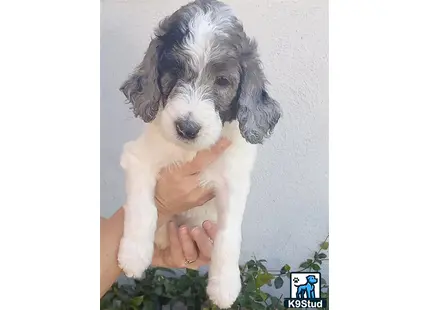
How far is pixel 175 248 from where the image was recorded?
1798 millimetres

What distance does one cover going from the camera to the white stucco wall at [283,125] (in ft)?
5.89

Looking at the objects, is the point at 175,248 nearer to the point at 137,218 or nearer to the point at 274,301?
the point at 137,218

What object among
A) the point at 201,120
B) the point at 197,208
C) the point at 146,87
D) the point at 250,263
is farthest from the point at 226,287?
the point at 146,87

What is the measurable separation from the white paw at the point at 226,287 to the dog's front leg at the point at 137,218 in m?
0.19

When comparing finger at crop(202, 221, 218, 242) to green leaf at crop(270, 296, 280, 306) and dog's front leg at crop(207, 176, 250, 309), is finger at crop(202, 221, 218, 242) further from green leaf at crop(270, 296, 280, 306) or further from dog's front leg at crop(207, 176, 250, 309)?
green leaf at crop(270, 296, 280, 306)

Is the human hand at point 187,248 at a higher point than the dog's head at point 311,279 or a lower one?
higher

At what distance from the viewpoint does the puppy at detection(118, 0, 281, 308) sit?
1685 millimetres

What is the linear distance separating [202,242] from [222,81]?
0.43 metres

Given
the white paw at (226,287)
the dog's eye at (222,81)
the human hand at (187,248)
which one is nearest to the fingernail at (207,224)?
the human hand at (187,248)
